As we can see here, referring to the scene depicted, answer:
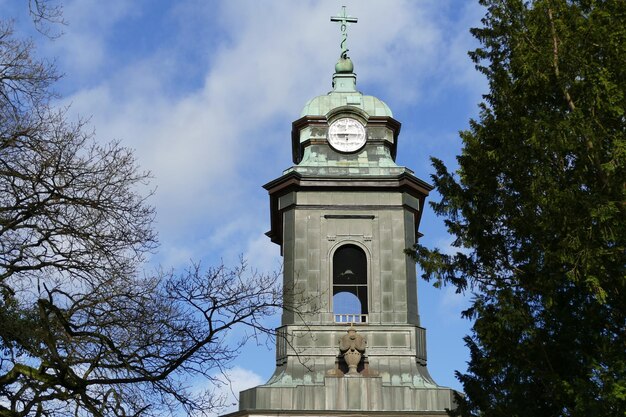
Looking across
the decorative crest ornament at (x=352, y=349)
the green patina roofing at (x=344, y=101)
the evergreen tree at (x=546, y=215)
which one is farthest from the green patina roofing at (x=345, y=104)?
the evergreen tree at (x=546, y=215)

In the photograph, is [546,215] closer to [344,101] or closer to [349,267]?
[349,267]

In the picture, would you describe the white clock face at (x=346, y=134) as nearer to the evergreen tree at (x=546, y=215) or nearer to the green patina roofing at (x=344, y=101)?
the green patina roofing at (x=344, y=101)

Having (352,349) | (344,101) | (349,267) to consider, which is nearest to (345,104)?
(344,101)

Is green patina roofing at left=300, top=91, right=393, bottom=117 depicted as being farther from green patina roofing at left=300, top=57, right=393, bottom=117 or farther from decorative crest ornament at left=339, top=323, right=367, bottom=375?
decorative crest ornament at left=339, top=323, right=367, bottom=375

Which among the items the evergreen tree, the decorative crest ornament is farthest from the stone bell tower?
the evergreen tree

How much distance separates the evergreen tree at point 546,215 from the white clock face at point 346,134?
13439 millimetres

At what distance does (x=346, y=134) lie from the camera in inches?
1254

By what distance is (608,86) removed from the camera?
612 inches

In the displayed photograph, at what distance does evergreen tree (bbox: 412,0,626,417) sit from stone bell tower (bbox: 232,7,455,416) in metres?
10.1

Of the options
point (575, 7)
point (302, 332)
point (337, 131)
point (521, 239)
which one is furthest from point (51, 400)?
point (337, 131)

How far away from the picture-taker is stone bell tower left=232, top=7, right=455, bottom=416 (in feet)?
91.6

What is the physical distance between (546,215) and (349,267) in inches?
606

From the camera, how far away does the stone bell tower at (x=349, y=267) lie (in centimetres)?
2792

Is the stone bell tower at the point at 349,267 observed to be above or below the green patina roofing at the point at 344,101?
below
